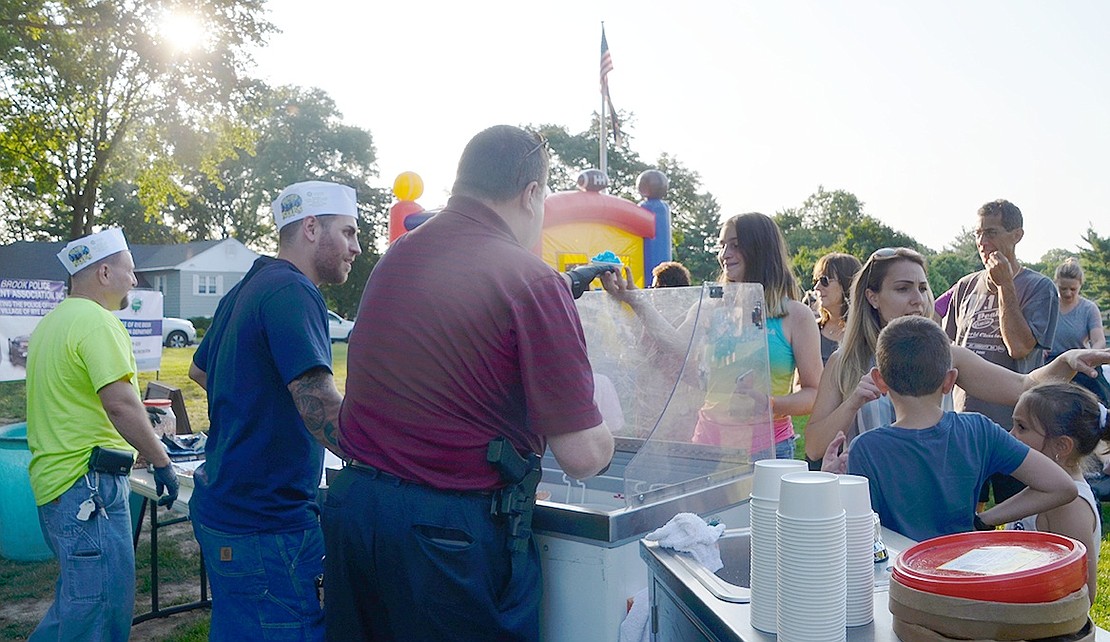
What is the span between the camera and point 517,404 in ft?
5.67

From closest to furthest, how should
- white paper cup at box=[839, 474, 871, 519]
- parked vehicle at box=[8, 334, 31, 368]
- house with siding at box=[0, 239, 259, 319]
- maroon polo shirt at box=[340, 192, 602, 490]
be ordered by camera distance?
white paper cup at box=[839, 474, 871, 519] → maroon polo shirt at box=[340, 192, 602, 490] → parked vehicle at box=[8, 334, 31, 368] → house with siding at box=[0, 239, 259, 319]

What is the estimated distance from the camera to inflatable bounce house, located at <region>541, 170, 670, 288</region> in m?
8.40

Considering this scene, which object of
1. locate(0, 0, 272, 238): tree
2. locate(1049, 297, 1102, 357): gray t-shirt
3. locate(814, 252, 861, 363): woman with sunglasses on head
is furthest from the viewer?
locate(0, 0, 272, 238): tree

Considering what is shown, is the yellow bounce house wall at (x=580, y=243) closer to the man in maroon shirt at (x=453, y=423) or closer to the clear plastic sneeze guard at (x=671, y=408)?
the clear plastic sneeze guard at (x=671, y=408)

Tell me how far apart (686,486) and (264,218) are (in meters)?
43.7

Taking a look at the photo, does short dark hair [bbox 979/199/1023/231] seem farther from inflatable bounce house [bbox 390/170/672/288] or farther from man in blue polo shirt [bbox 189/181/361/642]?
inflatable bounce house [bbox 390/170/672/288]

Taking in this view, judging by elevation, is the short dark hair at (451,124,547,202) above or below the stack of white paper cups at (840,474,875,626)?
above

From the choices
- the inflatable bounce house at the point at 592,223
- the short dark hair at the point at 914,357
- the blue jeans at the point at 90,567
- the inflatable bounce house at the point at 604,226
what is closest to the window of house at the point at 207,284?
the inflatable bounce house at the point at 592,223

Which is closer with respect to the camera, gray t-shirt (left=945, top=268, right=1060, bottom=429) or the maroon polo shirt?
the maroon polo shirt

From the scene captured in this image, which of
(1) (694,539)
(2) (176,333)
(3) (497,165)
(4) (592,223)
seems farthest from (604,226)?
(2) (176,333)

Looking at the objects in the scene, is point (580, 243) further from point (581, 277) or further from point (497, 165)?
point (497, 165)

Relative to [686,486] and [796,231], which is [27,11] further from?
[796,231]

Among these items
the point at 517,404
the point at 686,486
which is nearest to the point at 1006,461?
the point at 686,486

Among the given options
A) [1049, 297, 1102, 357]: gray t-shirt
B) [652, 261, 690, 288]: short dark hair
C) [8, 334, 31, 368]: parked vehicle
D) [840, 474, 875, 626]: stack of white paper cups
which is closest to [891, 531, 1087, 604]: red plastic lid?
[840, 474, 875, 626]: stack of white paper cups
